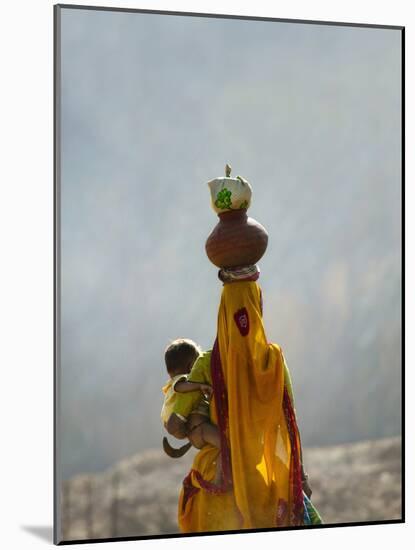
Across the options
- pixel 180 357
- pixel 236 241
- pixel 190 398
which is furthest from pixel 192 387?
pixel 236 241

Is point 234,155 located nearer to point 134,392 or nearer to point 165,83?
point 165,83

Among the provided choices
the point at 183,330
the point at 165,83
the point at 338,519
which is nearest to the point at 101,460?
the point at 183,330

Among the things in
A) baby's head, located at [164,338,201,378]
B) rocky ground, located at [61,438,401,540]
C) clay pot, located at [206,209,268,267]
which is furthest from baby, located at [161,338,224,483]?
clay pot, located at [206,209,268,267]

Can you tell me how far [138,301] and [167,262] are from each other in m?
0.21

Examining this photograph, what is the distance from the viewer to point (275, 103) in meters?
6.33

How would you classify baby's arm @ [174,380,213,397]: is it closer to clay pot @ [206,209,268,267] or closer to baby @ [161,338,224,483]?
baby @ [161,338,224,483]

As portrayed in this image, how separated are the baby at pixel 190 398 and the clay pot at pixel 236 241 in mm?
387

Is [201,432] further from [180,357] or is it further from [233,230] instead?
[233,230]

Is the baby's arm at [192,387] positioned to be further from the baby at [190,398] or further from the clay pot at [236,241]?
the clay pot at [236,241]

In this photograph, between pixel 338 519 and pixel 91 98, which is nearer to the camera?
pixel 91 98

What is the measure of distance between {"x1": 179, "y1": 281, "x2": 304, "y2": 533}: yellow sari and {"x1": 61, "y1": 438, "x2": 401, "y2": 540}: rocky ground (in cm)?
18

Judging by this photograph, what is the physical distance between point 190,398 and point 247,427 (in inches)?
10.0

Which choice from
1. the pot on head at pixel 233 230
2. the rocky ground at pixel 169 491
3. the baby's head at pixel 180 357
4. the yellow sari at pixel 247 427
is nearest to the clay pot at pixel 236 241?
the pot on head at pixel 233 230

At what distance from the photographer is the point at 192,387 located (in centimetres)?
591
